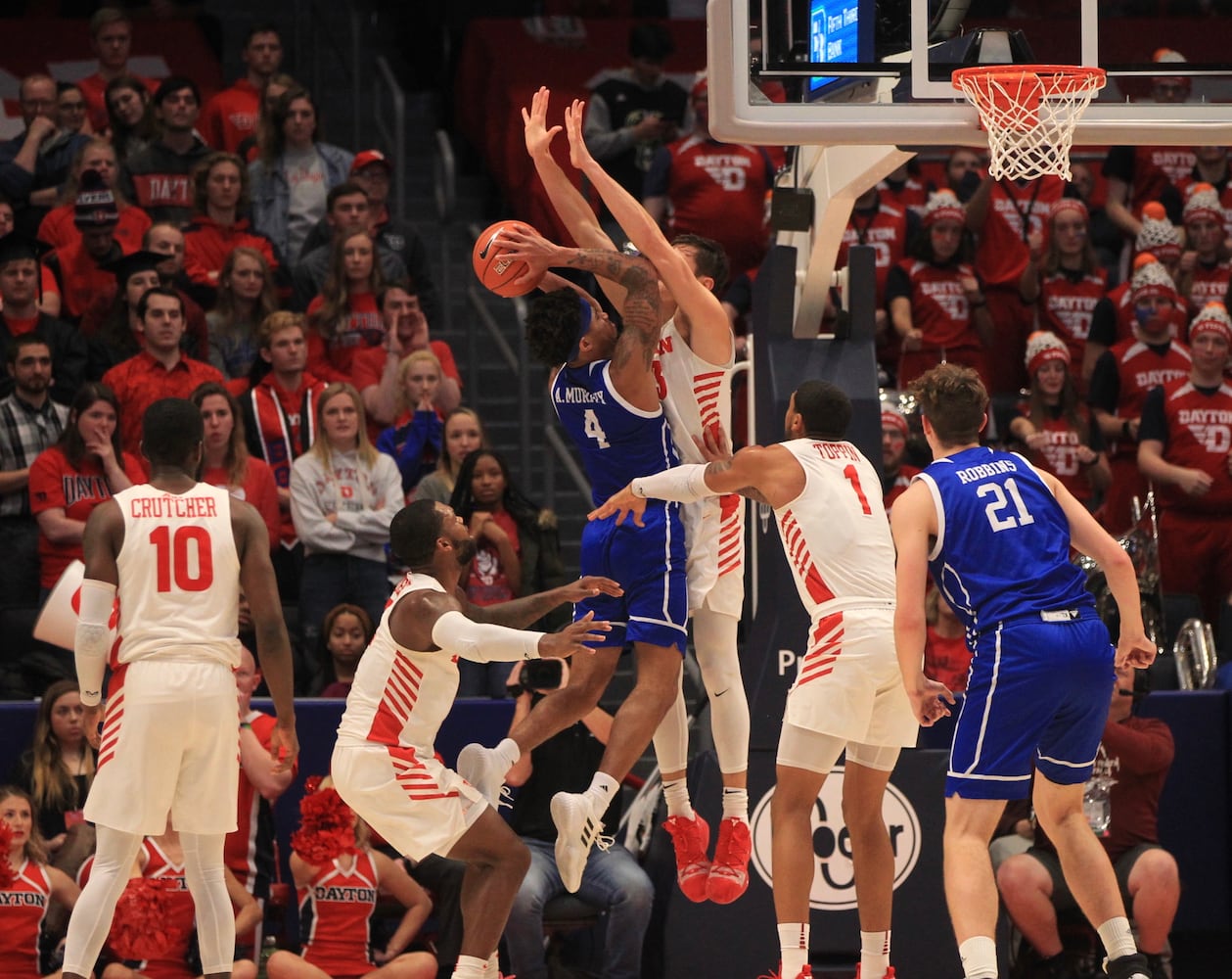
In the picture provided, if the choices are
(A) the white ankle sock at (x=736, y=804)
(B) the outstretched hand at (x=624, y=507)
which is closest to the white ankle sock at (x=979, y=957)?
(A) the white ankle sock at (x=736, y=804)

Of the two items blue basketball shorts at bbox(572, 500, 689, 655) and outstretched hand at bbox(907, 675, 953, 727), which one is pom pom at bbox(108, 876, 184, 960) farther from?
outstretched hand at bbox(907, 675, 953, 727)

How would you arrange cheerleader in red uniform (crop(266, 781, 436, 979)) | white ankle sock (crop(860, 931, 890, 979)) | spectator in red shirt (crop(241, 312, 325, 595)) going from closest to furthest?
white ankle sock (crop(860, 931, 890, 979))
cheerleader in red uniform (crop(266, 781, 436, 979))
spectator in red shirt (crop(241, 312, 325, 595))

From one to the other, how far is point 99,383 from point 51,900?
288 cm

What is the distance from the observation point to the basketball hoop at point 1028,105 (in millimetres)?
7457

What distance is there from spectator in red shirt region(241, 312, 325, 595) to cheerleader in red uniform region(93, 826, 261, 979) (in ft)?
8.10

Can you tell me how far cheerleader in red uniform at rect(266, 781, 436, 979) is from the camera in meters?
9.12

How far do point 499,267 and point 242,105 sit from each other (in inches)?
276

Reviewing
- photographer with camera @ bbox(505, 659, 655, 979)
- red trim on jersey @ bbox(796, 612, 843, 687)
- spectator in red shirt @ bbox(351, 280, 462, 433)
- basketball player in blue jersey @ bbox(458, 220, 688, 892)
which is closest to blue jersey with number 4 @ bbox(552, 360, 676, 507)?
basketball player in blue jersey @ bbox(458, 220, 688, 892)

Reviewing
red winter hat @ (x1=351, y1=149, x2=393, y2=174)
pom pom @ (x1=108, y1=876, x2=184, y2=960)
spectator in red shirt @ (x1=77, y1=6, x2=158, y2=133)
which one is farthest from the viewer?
spectator in red shirt @ (x1=77, y1=6, x2=158, y2=133)

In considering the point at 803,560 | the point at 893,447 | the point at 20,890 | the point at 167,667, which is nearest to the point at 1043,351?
the point at 893,447

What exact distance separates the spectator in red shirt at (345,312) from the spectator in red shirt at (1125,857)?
4.92 meters

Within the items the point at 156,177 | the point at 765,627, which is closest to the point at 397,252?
the point at 156,177

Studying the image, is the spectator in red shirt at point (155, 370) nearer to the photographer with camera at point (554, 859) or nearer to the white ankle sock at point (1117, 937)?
the photographer with camera at point (554, 859)

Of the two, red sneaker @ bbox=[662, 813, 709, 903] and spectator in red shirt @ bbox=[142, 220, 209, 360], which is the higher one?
spectator in red shirt @ bbox=[142, 220, 209, 360]
